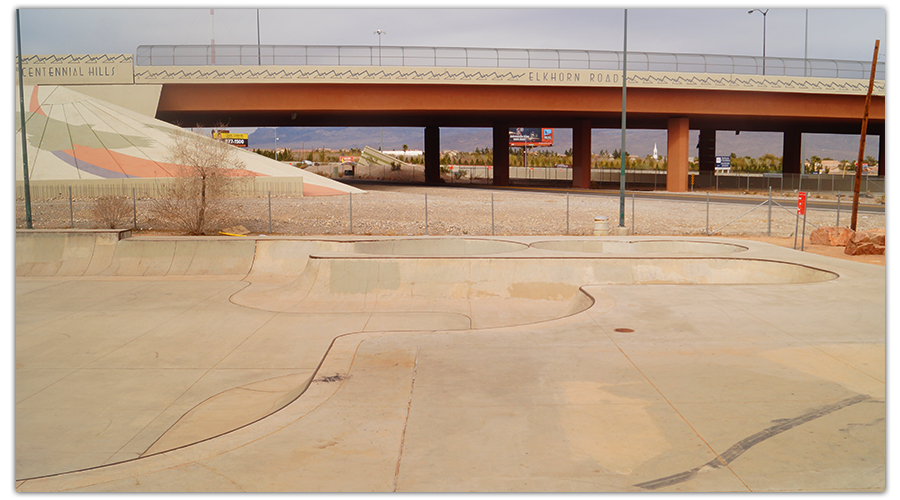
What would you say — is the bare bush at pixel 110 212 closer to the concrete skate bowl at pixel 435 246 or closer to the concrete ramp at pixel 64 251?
the concrete ramp at pixel 64 251

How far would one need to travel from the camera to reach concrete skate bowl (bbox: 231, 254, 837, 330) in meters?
15.4

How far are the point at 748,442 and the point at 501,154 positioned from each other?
58183 mm

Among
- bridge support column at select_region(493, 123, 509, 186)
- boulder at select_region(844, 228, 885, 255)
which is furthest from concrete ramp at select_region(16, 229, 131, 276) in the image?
bridge support column at select_region(493, 123, 509, 186)

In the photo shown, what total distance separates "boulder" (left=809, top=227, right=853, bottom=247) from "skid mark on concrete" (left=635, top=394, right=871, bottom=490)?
Answer: 63.0 feet

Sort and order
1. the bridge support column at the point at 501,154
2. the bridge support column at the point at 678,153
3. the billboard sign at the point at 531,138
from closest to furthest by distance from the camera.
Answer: the bridge support column at the point at 678,153 → the bridge support column at the point at 501,154 → the billboard sign at the point at 531,138

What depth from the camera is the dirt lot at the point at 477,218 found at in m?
27.2

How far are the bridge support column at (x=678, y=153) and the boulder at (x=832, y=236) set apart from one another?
2950 cm

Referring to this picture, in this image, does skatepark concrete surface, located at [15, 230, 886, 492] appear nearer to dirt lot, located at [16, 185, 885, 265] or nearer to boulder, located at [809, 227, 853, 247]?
boulder, located at [809, 227, 853, 247]

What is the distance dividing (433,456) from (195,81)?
152 ft

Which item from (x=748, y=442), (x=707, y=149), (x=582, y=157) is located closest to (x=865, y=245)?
(x=748, y=442)

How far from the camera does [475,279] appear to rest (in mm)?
16078

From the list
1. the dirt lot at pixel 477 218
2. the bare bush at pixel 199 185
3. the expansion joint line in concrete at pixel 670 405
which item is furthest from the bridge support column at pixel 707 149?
the expansion joint line in concrete at pixel 670 405

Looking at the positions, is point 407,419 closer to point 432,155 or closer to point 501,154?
point 501,154

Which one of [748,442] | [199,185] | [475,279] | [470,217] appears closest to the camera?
[748,442]
